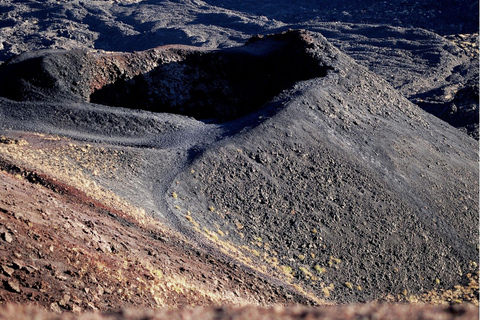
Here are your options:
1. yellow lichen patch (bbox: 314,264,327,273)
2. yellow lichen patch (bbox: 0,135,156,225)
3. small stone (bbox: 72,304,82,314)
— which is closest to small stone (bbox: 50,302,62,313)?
small stone (bbox: 72,304,82,314)

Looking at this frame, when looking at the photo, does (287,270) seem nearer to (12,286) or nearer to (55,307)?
(55,307)

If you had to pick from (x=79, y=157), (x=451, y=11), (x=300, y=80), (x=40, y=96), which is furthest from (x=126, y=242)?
(x=451, y=11)

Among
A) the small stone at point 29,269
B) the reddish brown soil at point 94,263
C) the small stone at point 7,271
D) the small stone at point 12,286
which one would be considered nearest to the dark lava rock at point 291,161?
the reddish brown soil at point 94,263

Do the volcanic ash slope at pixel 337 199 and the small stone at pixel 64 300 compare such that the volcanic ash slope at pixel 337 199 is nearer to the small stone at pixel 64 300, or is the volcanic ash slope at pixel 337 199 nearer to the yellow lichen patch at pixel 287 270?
the yellow lichen patch at pixel 287 270

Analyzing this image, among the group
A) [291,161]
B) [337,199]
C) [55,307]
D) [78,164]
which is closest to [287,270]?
[337,199]

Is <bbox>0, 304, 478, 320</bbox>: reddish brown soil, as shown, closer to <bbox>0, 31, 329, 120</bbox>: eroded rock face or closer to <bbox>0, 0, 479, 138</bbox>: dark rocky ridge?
<bbox>0, 31, 329, 120</bbox>: eroded rock face

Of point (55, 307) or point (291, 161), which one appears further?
point (291, 161)

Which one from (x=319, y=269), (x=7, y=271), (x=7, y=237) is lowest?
(x=7, y=271)
